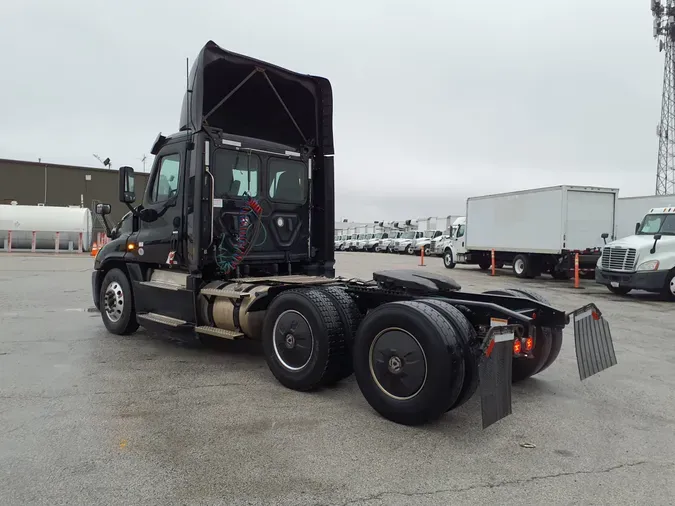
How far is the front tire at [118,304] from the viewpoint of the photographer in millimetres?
7379

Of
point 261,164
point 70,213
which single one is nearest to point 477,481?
point 261,164

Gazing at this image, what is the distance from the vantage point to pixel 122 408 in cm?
459

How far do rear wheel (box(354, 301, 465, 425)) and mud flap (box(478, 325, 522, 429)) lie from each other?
236 mm

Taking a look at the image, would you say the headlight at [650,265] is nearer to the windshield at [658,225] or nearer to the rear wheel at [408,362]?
the windshield at [658,225]

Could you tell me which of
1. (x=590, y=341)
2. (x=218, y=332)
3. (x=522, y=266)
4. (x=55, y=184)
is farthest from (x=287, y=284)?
(x=55, y=184)

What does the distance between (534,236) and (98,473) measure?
18.7m

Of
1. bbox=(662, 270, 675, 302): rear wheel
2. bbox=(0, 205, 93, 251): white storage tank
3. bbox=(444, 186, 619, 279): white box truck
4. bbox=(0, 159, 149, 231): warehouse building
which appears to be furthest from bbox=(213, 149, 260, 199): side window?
bbox=(0, 159, 149, 231): warehouse building

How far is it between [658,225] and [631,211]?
6.78m

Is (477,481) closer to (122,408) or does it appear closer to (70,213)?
(122,408)

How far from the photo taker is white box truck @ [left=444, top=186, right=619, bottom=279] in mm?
18641

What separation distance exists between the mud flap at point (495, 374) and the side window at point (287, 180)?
4027 millimetres

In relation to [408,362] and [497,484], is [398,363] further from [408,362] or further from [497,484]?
[497,484]

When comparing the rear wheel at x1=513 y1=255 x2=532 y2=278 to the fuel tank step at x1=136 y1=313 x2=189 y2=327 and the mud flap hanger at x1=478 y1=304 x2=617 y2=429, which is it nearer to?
the fuel tank step at x1=136 y1=313 x2=189 y2=327

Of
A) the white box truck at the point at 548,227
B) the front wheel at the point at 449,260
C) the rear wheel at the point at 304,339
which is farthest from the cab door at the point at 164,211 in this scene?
the front wheel at the point at 449,260
